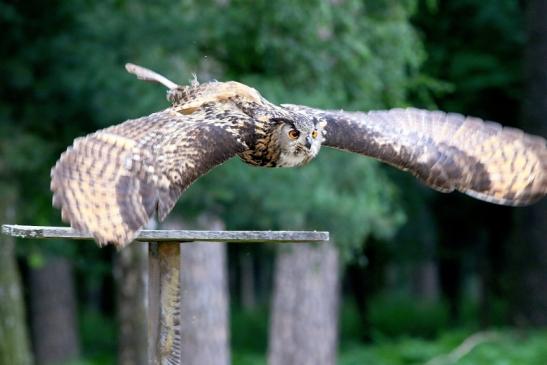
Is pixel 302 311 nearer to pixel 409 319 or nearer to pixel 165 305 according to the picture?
Result: pixel 165 305

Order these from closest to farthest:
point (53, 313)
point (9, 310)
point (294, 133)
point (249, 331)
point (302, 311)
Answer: point (294, 133) < point (9, 310) < point (302, 311) < point (53, 313) < point (249, 331)

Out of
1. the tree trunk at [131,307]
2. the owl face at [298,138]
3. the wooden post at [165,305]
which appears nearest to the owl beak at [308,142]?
the owl face at [298,138]

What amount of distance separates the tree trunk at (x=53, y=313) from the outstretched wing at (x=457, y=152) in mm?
12712

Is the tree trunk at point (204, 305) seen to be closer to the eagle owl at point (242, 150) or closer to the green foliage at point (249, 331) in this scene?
the eagle owl at point (242, 150)

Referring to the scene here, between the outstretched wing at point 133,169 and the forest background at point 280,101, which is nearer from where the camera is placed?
the outstretched wing at point 133,169

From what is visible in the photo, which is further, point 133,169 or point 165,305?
point 165,305

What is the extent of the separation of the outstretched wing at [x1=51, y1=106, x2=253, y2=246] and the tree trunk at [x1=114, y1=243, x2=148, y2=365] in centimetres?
612

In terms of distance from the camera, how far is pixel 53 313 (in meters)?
18.9

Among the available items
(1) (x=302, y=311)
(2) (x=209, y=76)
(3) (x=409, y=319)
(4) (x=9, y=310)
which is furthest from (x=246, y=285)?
(2) (x=209, y=76)

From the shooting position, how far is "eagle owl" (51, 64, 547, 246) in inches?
183

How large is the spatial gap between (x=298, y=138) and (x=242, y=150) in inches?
11.8

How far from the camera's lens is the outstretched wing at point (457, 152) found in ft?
20.6

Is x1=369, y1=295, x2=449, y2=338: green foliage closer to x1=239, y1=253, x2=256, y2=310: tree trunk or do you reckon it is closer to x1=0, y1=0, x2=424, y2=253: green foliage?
x1=239, y1=253, x2=256, y2=310: tree trunk

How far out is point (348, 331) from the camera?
25.2 m
